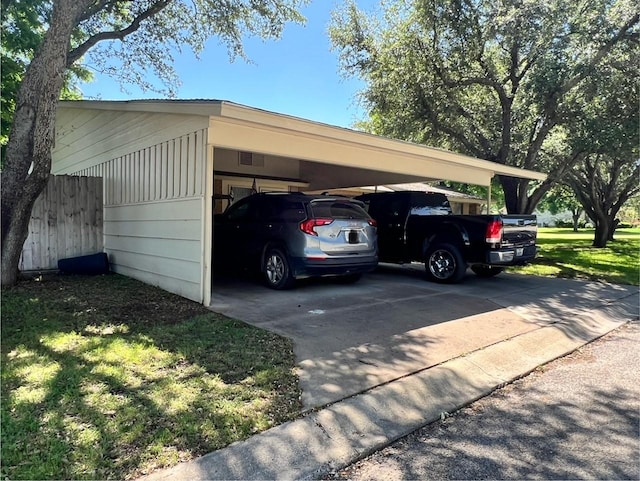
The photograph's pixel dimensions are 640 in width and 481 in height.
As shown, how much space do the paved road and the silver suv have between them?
3718 mm

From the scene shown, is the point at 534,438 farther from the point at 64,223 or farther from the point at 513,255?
the point at 64,223

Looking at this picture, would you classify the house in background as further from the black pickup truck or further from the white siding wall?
the black pickup truck

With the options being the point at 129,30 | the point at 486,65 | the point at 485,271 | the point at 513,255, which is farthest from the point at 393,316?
the point at 486,65

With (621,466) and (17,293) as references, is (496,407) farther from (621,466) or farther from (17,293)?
(17,293)

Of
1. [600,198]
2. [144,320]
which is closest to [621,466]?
[144,320]

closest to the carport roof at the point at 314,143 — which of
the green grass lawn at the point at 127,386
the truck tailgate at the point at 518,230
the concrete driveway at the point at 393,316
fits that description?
the truck tailgate at the point at 518,230

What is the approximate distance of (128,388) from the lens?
11.2ft

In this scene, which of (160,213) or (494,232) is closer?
(160,213)

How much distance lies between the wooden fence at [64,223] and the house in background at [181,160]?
11.3 inches

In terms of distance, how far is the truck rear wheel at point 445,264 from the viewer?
27.8 feet

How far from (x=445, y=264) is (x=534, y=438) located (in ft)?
19.1

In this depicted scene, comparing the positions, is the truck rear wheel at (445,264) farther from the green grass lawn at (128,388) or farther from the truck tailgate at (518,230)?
the green grass lawn at (128,388)

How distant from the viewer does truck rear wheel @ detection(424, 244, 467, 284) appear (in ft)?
27.8

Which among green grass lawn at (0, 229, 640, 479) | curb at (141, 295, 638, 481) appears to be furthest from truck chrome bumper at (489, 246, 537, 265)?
green grass lawn at (0, 229, 640, 479)
